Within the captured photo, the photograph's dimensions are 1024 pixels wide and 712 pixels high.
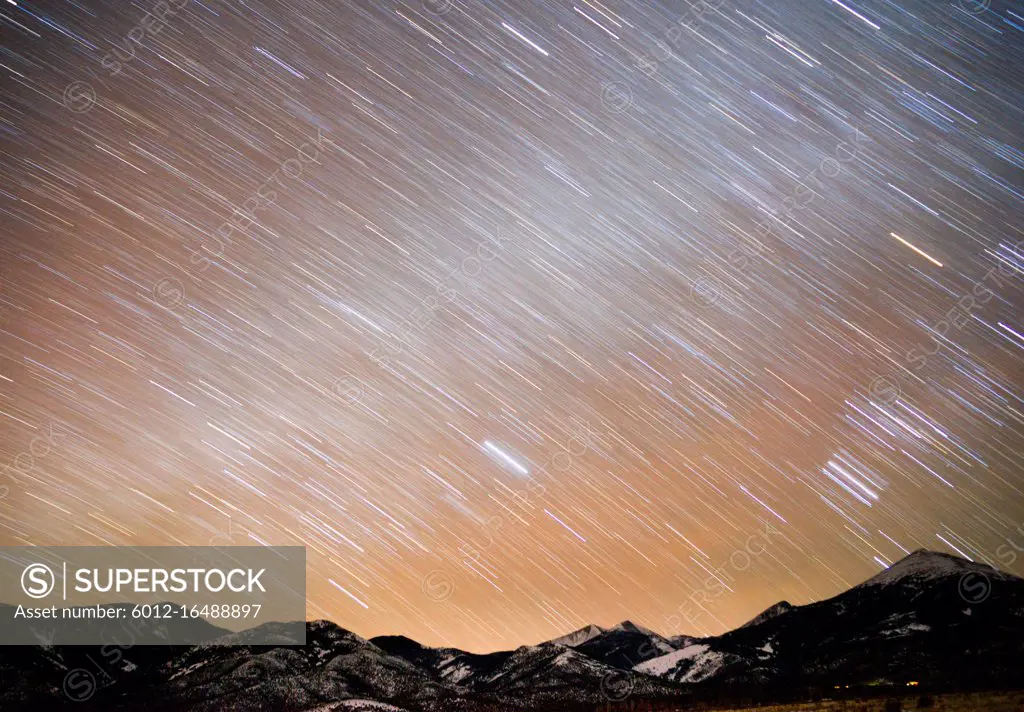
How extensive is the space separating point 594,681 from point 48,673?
135 m

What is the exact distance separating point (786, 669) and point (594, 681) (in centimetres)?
5537

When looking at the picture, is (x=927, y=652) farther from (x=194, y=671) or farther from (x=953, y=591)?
(x=194, y=671)

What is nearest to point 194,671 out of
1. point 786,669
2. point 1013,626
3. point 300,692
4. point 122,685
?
point 122,685

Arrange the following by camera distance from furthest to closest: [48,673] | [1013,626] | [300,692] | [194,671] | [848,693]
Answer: [194,671], [300,692], [48,673], [1013,626], [848,693]

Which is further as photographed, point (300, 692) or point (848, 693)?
point (300, 692)

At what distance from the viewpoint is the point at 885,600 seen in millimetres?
197500

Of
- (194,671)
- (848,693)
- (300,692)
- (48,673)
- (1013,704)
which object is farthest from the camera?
(194,671)

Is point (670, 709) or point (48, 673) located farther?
point (48, 673)

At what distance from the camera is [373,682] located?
19438cm

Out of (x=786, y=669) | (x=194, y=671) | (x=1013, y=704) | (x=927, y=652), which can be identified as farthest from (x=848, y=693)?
(x=194, y=671)

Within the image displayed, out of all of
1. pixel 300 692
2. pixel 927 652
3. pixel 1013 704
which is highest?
pixel 300 692

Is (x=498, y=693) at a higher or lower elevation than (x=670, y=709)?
higher

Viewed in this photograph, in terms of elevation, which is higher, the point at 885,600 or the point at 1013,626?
the point at 885,600

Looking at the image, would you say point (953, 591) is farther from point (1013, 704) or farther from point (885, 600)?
point (1013, 704)
